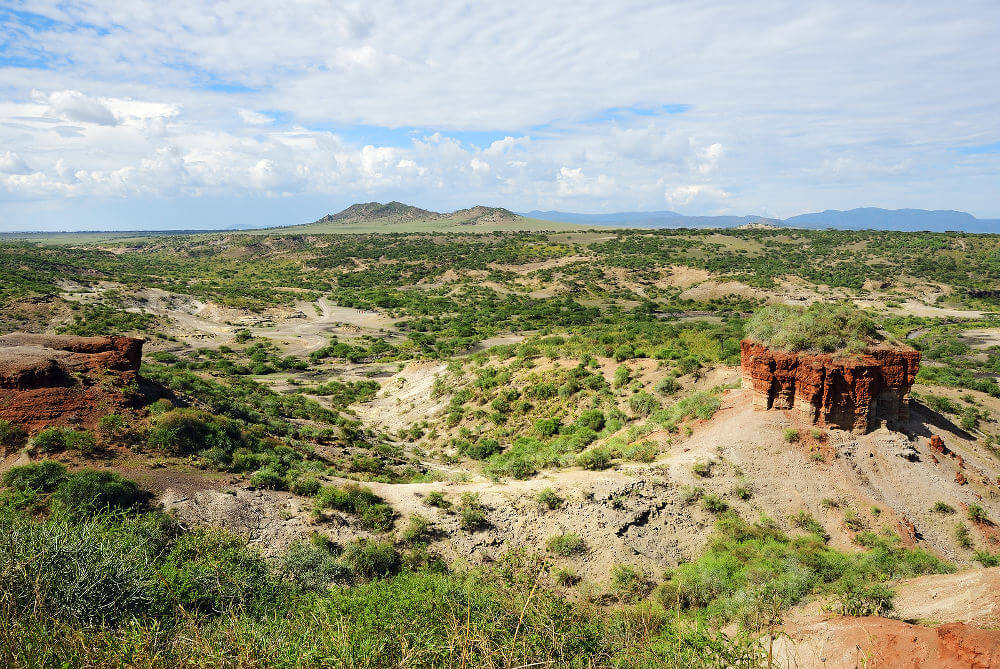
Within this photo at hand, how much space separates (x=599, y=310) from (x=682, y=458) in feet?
180

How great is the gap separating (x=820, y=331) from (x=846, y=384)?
7.66 feet

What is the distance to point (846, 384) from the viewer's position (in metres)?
16.8

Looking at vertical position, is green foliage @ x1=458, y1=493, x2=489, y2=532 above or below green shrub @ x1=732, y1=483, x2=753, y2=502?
below

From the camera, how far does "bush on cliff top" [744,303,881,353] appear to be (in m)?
18.0

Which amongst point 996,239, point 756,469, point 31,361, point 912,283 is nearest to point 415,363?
point 31,361

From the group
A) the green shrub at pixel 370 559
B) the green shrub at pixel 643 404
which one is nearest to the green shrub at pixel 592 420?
the green shrub at pixel 643 404

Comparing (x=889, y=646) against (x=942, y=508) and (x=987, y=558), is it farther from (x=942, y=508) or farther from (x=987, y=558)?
(x=942, y=508)

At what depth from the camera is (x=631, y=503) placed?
592 inches

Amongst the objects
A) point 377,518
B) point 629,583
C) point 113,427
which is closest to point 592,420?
point 629,583

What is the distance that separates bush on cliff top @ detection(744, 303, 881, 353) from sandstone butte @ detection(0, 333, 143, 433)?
23.1 meters

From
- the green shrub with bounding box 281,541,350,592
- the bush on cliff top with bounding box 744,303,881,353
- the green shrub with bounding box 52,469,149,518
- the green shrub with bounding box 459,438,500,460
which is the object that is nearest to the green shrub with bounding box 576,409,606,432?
the green shrub with bounding box 459,438,500,460

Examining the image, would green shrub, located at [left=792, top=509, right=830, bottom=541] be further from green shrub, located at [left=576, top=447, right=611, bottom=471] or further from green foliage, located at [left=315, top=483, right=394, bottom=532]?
green foliage, located at [left=315, top=483, right=394, bottom=532]

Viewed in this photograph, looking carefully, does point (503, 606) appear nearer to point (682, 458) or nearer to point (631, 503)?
point (631, 503)

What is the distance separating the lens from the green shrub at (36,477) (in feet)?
37.7
